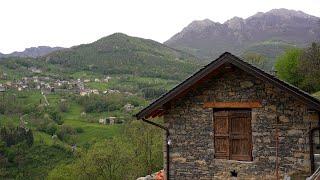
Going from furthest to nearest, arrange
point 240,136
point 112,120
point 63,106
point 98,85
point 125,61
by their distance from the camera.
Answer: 1. point 125,61
2. point 98,85
3. point 63,106
4. point 112,120
5. point 240,136

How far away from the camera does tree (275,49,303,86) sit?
41.2 meters

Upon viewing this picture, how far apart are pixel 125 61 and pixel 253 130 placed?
562 feet

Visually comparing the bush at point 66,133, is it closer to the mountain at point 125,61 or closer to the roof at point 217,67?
the mountain at point 125,61

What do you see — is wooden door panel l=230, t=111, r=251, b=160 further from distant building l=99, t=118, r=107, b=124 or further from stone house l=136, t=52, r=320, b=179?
distant building l=99, t=118, r=107, b=124

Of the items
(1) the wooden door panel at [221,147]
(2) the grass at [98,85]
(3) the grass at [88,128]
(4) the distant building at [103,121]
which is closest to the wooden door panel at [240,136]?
(1) the wooden door panel at [221,147]

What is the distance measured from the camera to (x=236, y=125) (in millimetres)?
12156

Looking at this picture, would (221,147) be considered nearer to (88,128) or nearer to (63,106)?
(88,128)

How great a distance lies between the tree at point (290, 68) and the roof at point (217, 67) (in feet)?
99.4

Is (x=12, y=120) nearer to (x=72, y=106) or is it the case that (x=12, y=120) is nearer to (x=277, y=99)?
(x=72, y=106)

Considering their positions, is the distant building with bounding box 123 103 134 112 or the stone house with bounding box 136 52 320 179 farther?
the distant building with bounding box 123 103 134 112

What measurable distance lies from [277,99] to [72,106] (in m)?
121

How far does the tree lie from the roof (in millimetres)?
30310

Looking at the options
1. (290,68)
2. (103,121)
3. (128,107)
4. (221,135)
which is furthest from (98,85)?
(221,135)

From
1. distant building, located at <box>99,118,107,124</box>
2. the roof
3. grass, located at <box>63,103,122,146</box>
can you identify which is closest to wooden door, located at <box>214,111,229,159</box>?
the roof
